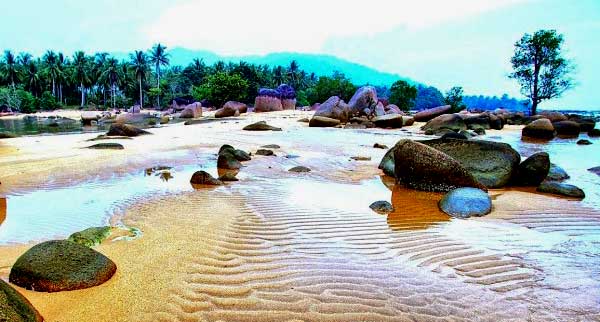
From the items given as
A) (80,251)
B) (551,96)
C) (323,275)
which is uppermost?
(551,96)

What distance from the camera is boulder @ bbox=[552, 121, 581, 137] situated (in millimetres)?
22812

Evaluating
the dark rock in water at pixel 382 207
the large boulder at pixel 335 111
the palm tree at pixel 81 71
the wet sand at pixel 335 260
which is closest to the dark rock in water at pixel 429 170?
the wet sand at pixel 335 260

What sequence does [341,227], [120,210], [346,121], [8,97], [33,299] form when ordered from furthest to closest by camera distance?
[8,97] < [346,121] < [120,210] < [341,227] < [33,299]

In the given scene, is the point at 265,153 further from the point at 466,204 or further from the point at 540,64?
the point at 540,64

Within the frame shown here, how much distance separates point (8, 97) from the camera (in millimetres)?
60938

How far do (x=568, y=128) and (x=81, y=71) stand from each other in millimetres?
79276

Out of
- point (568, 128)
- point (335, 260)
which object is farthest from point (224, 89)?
point (335, 260)

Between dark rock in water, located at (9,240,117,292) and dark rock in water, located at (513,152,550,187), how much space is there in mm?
8064

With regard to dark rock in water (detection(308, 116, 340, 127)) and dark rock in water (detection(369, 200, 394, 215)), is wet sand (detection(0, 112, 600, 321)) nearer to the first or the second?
dark rock in water (detection(369, 200, 394, 215))

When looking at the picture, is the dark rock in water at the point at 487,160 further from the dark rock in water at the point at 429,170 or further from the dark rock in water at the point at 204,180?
the dark rock in water at the point at 204,180

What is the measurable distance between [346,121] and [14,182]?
23576 millimetres

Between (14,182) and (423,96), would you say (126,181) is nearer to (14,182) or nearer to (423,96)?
(14,182)

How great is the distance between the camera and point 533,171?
8.43 meters

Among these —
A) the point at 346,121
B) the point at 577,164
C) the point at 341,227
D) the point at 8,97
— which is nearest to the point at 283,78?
the point at 8,97
